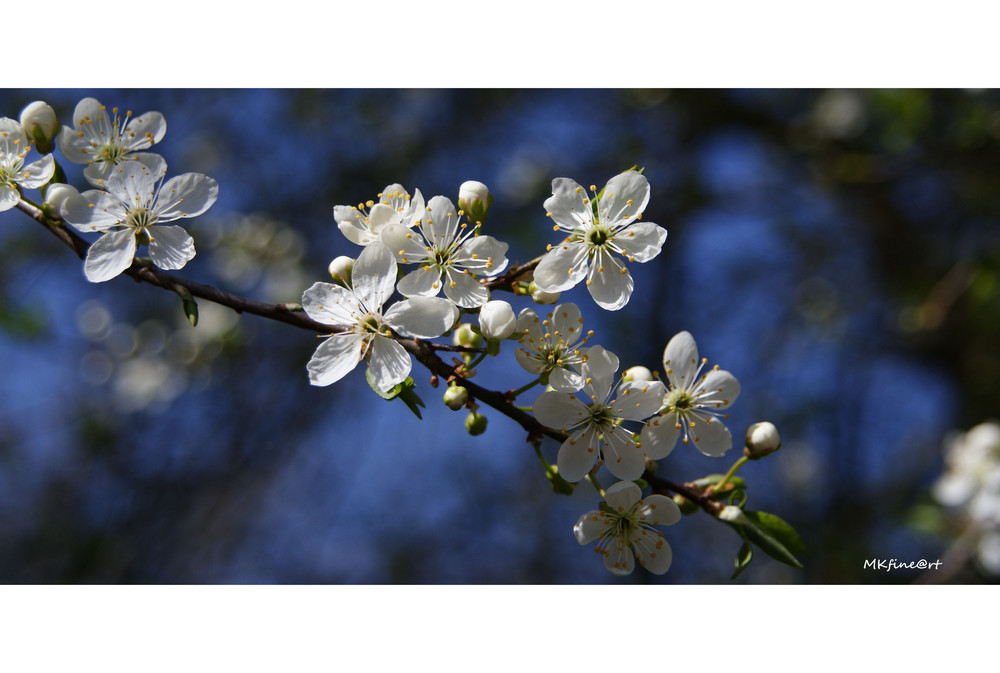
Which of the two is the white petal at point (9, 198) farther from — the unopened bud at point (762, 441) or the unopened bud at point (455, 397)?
the unopened bud at point (762, 441)

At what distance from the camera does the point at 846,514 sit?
403 cm

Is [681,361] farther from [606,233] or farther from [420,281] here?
[420,281]

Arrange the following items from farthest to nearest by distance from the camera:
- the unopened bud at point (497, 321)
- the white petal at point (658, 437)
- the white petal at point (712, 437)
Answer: the white petal at point (712, 437), the white petal at point (658, 437), the unopened bud at point (497, 321)

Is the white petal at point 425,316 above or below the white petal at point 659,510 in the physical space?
above

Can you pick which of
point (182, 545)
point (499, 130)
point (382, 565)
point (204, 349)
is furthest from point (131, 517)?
point (499, 130)

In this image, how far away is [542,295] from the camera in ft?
3.89

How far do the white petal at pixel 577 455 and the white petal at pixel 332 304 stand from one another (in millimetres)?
426

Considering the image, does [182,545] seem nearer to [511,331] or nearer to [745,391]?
[511,331]

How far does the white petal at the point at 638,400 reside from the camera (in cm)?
121

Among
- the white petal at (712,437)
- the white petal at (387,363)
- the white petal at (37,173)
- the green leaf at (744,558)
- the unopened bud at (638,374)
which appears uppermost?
the white petal at (37,173)

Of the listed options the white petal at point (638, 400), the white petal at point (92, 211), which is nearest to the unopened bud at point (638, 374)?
the white petal at point (638, 400)

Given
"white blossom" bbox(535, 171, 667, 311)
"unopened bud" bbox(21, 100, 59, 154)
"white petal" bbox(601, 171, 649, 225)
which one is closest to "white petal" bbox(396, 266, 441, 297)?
"white blossom" bbox(535, 171, 667, 311)

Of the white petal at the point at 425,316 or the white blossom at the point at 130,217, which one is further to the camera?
the white blossom at the point at 130,217

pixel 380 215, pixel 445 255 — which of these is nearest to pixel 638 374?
pixel 445 255
